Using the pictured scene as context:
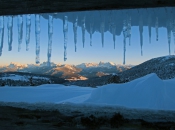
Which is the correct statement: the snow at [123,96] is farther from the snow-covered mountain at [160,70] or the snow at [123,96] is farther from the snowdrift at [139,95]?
the snow-covered mountain at [160,70]

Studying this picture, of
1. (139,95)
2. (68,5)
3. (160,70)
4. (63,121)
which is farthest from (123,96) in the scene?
(160,70)

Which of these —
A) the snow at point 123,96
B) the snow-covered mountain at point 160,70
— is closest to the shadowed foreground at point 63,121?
the snow at point 123,96

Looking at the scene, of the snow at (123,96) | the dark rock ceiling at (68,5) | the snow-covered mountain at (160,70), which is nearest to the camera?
the dark rock ceiling at (68,5)

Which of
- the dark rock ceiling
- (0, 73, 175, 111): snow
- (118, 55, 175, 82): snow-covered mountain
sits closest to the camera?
the dark rock ceiling

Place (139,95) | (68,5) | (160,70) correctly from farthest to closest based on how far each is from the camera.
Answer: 1. (160,70)
2. (139,95)
3. (68,5)

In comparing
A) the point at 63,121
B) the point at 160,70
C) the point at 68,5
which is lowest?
the point at 63,121

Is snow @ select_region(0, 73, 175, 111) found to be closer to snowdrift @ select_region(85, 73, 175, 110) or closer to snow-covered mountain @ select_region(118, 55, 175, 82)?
snowdrift @ select_region(85, 73, 175, 110)

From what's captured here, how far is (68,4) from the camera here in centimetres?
129

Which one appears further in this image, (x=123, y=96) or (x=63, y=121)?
(x=123, y=96)

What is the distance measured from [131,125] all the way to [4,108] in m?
0.88

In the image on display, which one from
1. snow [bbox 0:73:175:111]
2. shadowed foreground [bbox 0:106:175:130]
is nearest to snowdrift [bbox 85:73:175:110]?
snow [bbox 0:73:175:111]

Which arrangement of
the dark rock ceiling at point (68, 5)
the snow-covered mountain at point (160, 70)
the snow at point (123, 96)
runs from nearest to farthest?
1. the dark rock ceiling at point (68, 5)
2. the snow at point (123, 96)
3. the snow-covered mountain at point (160, 70)

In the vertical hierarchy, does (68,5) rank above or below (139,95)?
above

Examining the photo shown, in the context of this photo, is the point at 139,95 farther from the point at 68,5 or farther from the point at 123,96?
the point at 68,5
